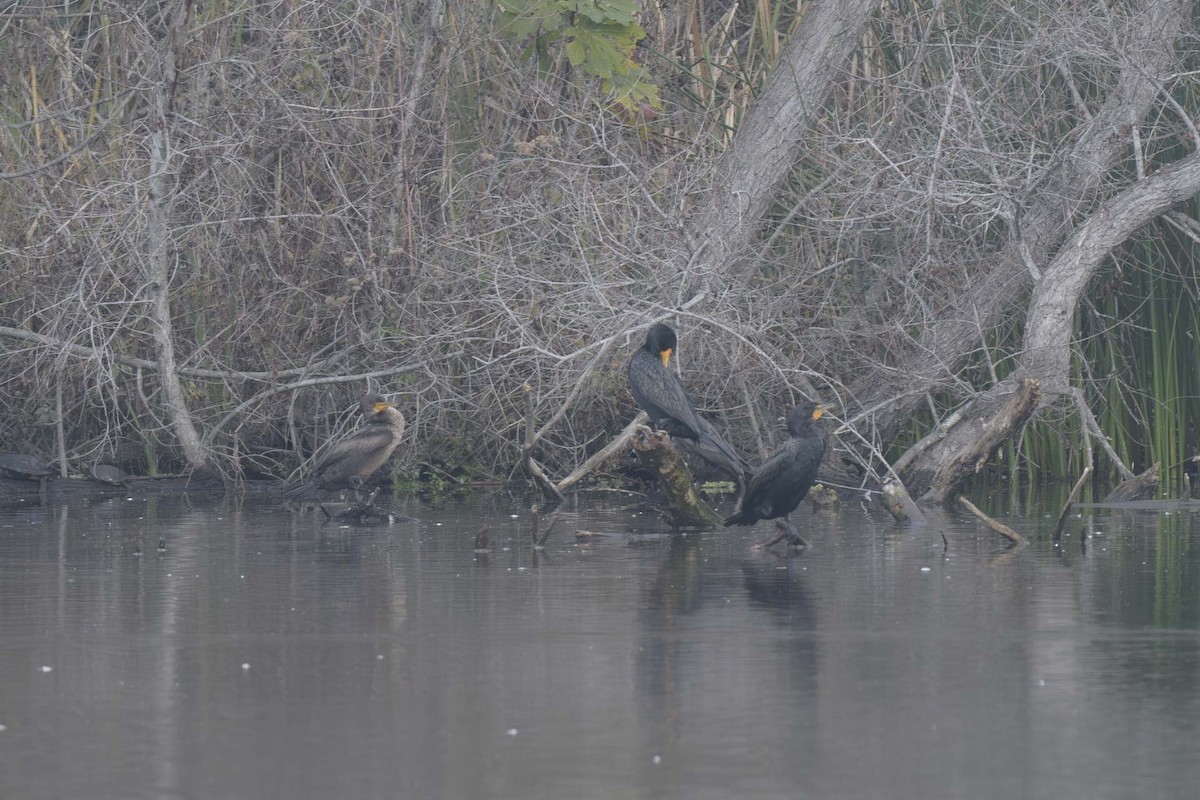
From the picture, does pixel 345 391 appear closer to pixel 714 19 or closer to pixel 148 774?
pixel 714 19

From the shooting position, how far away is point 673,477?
1170 centimetres

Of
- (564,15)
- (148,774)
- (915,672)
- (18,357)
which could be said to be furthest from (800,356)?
(148,774)

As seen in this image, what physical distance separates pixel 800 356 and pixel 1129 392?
10.9ft

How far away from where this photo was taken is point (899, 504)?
12.2m

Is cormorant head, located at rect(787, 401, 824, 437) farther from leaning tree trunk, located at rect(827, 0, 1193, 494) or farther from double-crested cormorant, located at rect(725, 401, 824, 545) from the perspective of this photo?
leaning tree trunk, located at rect(827, 0, 1193, 494)

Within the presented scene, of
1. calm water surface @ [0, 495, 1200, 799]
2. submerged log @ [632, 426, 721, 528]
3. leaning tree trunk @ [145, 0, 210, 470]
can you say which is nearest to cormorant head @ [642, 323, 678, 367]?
submerged log @ [632, 426, 721, 528]

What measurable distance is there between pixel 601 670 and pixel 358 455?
6768 mm

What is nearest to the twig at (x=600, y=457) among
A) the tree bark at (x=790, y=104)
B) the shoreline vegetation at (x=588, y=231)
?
the shoreline vegetation at (x=588, y=231)

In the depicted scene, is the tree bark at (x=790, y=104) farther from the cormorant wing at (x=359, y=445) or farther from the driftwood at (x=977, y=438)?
the cormorant wing at (x=359, y=445)

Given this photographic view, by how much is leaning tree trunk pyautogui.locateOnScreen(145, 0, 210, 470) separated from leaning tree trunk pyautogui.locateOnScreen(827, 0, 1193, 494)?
A: 17.6 feet

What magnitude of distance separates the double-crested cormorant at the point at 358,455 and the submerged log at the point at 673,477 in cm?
243

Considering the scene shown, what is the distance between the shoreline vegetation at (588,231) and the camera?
562 inches

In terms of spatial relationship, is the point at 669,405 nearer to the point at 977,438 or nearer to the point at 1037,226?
the point at 977,438

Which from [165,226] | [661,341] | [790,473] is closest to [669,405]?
[661,341]
